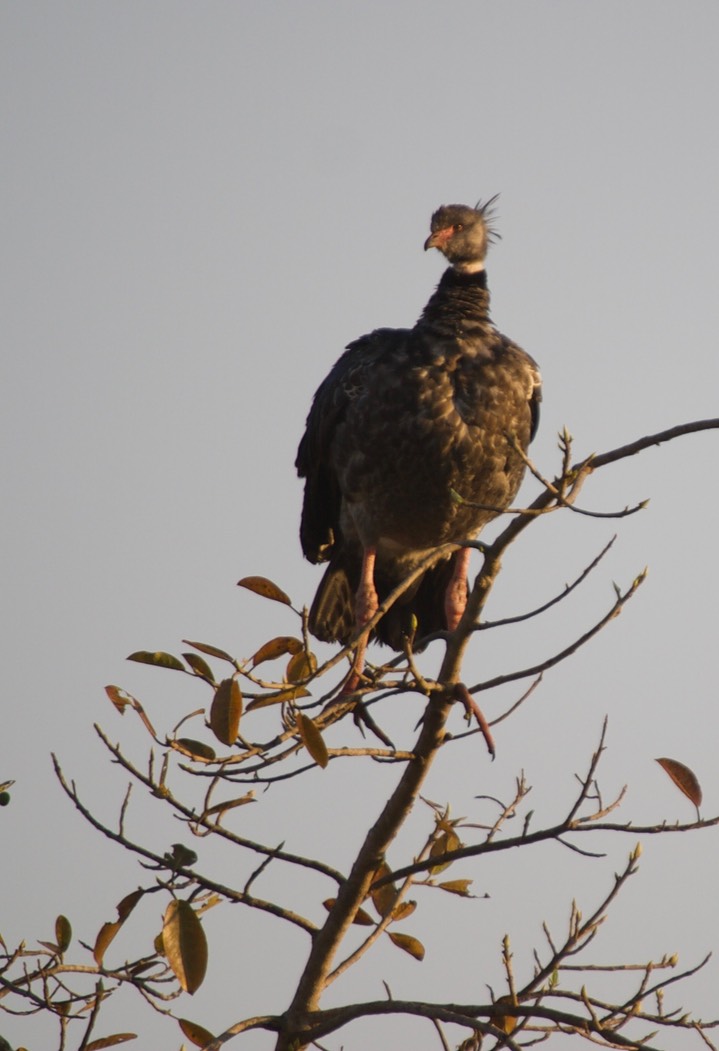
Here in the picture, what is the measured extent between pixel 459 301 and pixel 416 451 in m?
0.81

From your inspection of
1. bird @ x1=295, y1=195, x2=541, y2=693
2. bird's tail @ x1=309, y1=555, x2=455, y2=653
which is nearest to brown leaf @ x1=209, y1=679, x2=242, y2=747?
bird @ x1=295, y1=195, x2=541, y2=693

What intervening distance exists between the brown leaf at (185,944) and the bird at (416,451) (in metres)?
2.63

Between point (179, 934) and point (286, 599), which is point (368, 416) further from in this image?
point (179, 934)

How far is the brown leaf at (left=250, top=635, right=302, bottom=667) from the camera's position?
2.87 m

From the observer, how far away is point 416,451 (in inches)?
206

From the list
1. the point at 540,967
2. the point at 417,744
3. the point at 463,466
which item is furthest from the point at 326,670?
the point at 463,466

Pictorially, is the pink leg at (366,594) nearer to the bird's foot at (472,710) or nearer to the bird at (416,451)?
the bird at (416,451)

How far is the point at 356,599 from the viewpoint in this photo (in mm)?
5590

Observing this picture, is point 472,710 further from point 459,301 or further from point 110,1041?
point 459,301

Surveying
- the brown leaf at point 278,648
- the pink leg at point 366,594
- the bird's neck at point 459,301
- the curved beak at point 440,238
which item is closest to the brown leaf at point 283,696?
the brown leaf at point 278,648

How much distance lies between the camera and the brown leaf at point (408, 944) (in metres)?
3.51

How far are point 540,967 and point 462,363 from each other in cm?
274

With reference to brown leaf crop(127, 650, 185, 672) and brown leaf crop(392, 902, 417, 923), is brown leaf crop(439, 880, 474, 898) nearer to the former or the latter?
brown leaf crop(392, 902, 417, 923)

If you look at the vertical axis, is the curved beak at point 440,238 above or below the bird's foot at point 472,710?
above
